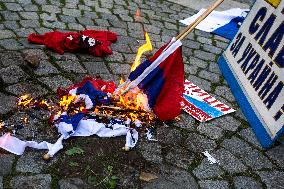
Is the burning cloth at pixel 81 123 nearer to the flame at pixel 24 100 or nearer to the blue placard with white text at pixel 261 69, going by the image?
the flame at pixel 24 100

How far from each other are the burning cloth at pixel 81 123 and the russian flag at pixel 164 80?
0.36 metres

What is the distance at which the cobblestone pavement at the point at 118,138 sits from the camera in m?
3.21

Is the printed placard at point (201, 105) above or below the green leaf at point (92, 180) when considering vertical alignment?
above

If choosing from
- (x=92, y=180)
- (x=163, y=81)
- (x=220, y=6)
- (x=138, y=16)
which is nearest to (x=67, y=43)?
(x=163, y=81)

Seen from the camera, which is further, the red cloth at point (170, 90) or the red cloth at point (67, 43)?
the red cloth at point (67, 43)

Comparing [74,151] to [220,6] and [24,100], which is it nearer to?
[24,100]

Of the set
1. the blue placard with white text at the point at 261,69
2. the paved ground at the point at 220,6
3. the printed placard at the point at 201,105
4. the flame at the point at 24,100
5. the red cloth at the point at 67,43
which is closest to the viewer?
the flame at the point at 24,100

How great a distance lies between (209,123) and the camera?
4270 mm

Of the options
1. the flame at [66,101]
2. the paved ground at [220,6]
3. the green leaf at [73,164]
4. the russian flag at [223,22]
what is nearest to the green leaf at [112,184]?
the green leaf at [73,164]

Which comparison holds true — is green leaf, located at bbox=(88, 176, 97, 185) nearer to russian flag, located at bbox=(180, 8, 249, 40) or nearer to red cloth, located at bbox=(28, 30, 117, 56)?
red cloth, located at bbox=(28, 30, 117, 56)

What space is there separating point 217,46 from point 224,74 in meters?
1.16

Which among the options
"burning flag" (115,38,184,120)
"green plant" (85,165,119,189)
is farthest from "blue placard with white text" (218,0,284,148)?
"green plant" (85,165,119,189)

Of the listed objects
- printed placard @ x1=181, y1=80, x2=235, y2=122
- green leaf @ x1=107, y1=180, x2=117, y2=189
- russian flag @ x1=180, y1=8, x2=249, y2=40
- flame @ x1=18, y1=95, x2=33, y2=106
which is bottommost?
flame @ x1=18, y1=95, x2=33, y2=106

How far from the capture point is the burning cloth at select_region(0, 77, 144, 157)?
131 inches
